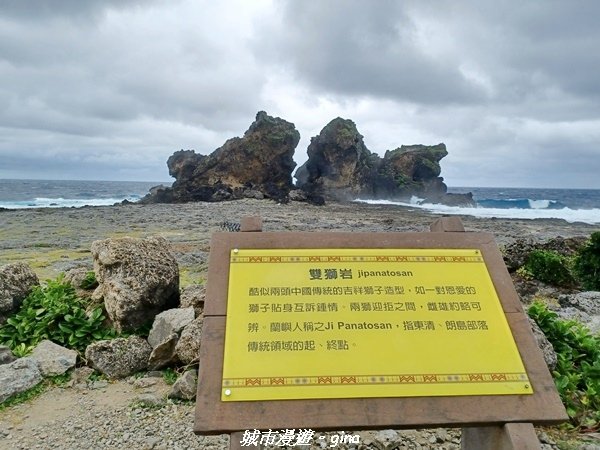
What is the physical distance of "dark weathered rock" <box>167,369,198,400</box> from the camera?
166 inches

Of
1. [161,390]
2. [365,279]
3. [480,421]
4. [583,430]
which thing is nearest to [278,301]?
[365,279]

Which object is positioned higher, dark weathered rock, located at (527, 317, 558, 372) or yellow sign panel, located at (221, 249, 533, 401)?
yellow sign panel, located at (221, 249, 533, 401)

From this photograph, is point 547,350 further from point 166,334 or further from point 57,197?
point 57,197

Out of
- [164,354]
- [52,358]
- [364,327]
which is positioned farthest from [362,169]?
[364,327]

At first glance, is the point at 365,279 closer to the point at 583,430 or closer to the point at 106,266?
the point at 583,430

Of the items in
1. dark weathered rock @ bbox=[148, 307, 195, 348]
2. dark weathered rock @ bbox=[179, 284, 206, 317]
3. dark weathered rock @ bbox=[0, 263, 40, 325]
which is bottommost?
dark weathered rock @ bbox=[148, 307, 195, 348]

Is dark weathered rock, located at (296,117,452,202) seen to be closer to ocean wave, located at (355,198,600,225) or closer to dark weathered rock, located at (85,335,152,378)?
ocean wave, located at (355,198,600,225)

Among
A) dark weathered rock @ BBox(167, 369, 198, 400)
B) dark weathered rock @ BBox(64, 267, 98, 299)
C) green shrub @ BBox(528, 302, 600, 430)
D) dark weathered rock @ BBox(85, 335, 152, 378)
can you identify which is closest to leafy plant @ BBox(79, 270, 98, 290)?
dark weathered rock @ BBox(64, 267, 98, 299)

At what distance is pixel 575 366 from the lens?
4.43 m

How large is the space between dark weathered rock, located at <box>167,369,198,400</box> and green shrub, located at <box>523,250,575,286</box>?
7979 millimetres

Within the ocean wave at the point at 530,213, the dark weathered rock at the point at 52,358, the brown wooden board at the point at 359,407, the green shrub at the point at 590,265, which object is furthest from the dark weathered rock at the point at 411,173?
the brown wooden board at the point at 359,407

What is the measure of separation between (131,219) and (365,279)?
80.6 ft

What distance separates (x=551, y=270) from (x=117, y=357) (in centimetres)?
847

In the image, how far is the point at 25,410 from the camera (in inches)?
163
